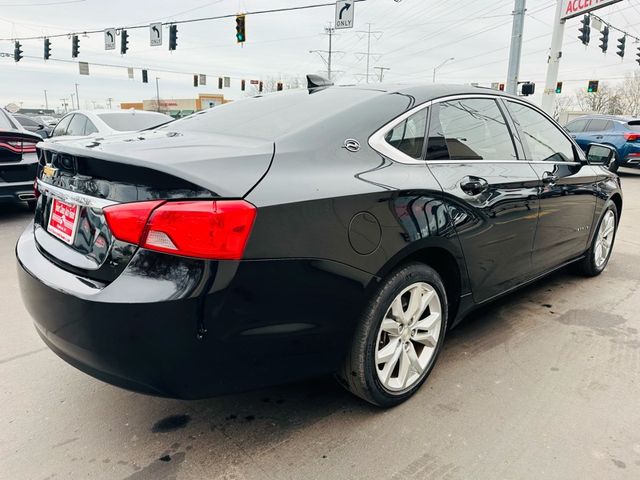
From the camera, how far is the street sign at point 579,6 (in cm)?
1607

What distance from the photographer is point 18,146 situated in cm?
595

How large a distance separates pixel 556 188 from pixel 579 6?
17.5 m

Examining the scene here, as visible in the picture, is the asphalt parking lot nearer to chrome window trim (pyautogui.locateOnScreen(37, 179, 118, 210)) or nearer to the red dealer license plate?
the red dealer license plate

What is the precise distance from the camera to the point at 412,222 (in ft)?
7.21

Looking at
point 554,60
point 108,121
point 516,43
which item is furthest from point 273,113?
point 554,60

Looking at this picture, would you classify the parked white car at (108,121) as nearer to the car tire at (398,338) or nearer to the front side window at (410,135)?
the front side window at (410,135)

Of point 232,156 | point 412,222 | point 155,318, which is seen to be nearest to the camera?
point 155,318

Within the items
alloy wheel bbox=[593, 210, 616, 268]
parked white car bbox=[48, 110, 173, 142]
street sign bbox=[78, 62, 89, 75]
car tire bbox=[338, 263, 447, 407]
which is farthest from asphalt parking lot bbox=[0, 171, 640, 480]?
street sign bbox=[78, 62, 89, 75]

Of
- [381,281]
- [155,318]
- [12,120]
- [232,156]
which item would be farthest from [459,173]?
[12,120]

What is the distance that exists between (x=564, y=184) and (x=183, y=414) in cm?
293

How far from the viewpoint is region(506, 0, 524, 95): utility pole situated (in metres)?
16.3

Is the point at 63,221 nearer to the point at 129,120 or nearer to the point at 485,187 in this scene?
the point at 485,187

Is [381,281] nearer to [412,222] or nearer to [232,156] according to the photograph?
[412,222]

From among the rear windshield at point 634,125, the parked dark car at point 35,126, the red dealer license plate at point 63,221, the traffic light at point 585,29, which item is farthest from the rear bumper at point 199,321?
the traffic light at point 585,29
